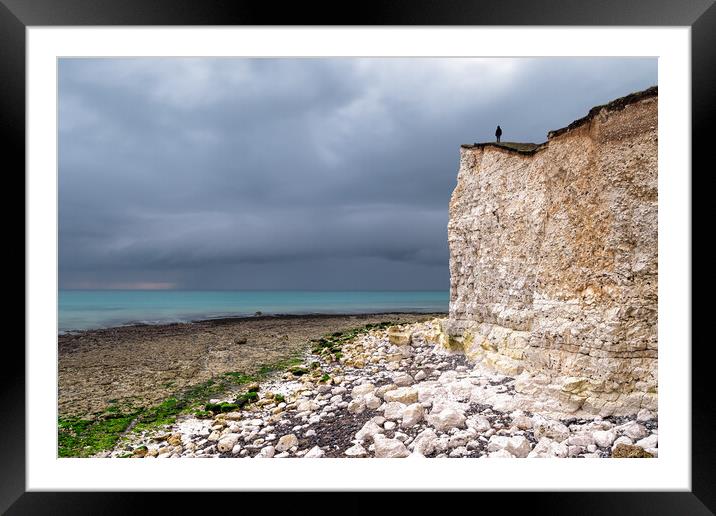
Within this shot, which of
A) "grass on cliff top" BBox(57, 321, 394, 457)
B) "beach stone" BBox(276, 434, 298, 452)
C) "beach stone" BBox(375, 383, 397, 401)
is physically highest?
"beach stone" BBox(375, 383, 397, 401)

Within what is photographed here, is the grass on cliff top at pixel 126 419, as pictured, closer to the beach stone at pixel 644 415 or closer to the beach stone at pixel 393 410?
the beach stone at pixel 393 410

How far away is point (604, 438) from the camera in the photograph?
3248 mm

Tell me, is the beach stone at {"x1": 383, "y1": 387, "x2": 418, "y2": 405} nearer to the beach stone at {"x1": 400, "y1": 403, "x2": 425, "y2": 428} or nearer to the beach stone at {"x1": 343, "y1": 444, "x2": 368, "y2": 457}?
the beach stone at {"x1": 400, "y1": 403, "x2": 425, "y2": 428}

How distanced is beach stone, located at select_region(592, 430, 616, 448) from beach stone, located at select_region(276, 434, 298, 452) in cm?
333

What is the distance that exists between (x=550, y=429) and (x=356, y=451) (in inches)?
84.9

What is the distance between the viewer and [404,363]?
719 cm

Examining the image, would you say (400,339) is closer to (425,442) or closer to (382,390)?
(382,390)

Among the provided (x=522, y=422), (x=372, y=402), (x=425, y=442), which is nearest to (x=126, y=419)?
(x=372, y=402)

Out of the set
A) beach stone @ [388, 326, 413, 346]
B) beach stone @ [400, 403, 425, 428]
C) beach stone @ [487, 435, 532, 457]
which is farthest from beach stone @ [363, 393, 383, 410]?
beach stone @ [388, 326, 413, 346]

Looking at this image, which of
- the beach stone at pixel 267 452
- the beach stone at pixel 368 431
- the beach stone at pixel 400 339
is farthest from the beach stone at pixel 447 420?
the beach stone at pixel 400 339

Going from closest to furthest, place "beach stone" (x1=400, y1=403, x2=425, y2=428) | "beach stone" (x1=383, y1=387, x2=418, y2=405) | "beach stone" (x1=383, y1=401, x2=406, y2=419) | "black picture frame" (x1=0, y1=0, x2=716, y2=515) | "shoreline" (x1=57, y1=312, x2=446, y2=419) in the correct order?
"black picture frame" (x1=0, y1=0, x2=716, y2=515)
"beach stone" (x1=400, y1=403, x2=425, y2=428)
"beach stone" (x1=383, y1=401, x2=406, y2=419)
"beach stone" (x1=383, y1=387, x2=418, y2=405)
"shoreline" (x1=57, y1=312, x2=446, y2=419)

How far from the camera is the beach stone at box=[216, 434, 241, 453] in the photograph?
3963mm
